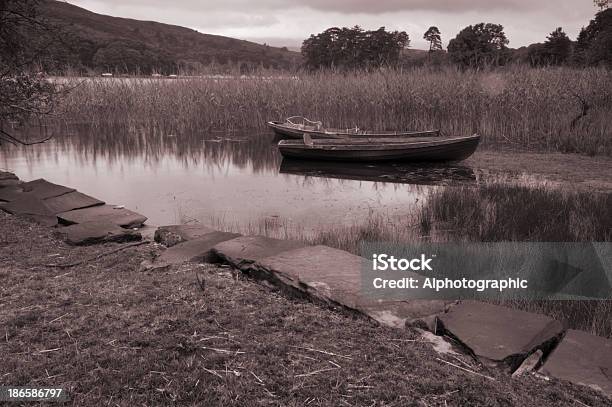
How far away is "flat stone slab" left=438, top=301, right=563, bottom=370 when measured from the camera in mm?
2770

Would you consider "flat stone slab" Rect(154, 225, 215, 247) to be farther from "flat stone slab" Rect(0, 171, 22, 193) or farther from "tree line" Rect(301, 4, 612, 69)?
"tree line" Rect(301, 4, 612, 69)

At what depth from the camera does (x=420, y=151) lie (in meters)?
11.5

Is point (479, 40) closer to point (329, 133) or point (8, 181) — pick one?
point (329, 133)

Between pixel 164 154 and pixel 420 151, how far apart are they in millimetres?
6622

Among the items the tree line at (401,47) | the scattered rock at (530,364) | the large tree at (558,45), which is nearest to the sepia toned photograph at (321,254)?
the scattered rock at (530,364)

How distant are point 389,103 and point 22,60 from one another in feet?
35.1

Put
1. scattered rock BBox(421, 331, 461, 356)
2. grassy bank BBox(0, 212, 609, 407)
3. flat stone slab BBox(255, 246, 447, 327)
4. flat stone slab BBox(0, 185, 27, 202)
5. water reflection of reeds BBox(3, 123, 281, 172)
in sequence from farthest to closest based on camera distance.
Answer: water reflection of reeds BBox(3, 123, 281, 172)
flat stone slab BBox(0, 185, 27, 202)
flat stone slab BBox(255, 246, 447, 327)
scattered rock BBox(421, 331, 461, 356)
grassy bank BBox(0, 212, 609, 407)

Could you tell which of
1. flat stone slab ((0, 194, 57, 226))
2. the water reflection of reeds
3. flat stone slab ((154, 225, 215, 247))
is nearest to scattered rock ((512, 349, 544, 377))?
flat stone slab ((154, 225, 215, 247))

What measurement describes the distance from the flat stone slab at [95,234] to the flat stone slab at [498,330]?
11.6 ft

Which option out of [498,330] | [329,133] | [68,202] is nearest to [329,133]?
[329,133]

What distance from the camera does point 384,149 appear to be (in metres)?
11.6

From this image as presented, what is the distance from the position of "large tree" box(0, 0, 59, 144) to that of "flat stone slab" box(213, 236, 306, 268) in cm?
435

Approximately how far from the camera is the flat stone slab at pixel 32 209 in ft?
20.7

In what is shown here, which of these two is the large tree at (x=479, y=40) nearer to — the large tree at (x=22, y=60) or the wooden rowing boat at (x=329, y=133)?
the wooden rowing boat at (x=329, y=133)
